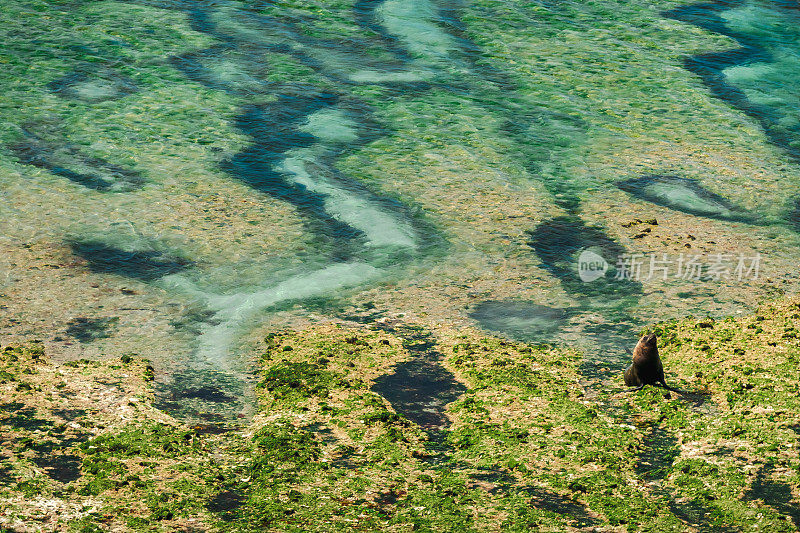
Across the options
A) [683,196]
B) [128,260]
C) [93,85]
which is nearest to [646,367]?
[683,196]

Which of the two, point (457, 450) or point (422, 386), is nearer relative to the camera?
point (457, 450)

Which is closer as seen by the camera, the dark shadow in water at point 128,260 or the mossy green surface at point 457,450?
the mossy green surface at point 457,450

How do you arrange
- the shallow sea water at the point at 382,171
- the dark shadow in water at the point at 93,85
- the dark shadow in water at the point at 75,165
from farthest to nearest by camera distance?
1. the dark shadow in water at the point at 93,85
2. the dark shadow in water at the point at 75,165
3. the shallow sea water at the point at 382,171

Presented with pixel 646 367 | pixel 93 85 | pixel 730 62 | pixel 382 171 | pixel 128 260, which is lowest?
pixel 128 260

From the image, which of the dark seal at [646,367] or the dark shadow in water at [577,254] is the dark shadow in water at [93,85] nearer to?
the dark shadow in water at [577,254]

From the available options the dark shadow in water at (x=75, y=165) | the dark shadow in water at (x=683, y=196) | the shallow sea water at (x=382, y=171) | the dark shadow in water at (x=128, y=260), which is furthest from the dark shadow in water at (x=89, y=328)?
the dark shadow in water at (x=683, y=196)
